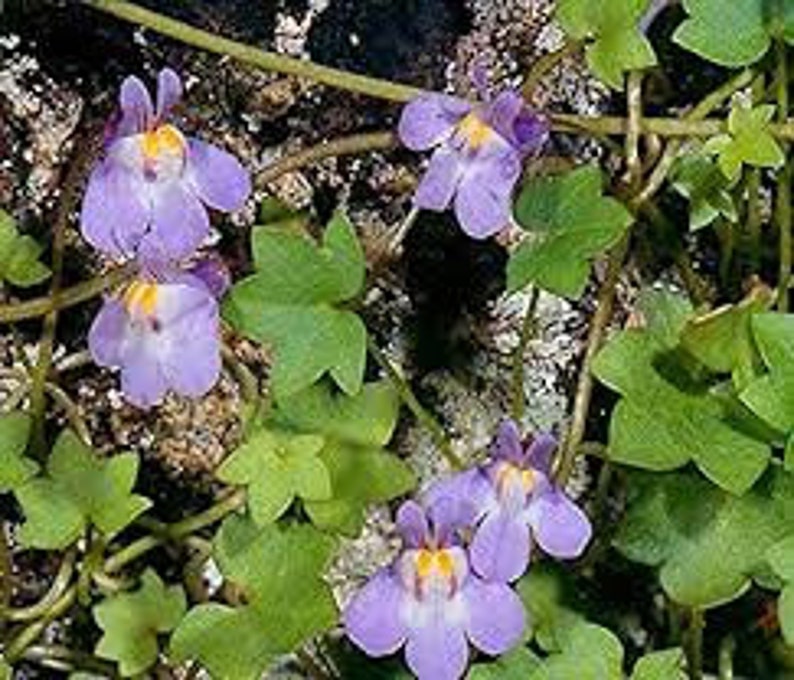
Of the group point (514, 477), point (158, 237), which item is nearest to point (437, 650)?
point (514, 477)

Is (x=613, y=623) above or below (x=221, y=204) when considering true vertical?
below

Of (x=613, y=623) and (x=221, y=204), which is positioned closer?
(x=221, y=204)

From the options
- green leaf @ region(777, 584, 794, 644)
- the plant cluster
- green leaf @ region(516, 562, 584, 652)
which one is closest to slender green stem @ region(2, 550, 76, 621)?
the plant cluster

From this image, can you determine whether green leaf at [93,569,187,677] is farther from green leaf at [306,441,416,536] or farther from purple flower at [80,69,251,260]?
purple flower at [80,69,251,260]

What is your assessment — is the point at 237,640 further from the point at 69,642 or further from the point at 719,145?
the point at 719,145

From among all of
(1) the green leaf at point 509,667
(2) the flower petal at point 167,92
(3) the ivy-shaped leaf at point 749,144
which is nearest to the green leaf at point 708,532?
(1) the green leaf at point 509,667

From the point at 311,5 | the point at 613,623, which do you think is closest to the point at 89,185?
the point at 311,5

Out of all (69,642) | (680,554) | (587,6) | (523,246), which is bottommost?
(69,642)
